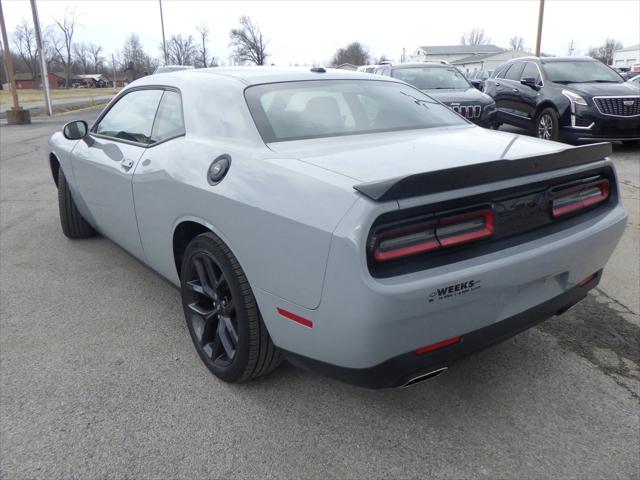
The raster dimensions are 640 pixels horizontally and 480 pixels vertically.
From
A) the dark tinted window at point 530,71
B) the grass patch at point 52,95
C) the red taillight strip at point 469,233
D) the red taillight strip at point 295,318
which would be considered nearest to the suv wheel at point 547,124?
Answer: the dark tinted window at point 530,71

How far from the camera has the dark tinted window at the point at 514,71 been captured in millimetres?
11211

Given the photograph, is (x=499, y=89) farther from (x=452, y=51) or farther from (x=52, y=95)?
(x=452, y=51)

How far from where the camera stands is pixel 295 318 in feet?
6.90

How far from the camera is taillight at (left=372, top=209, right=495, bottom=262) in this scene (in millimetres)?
1900

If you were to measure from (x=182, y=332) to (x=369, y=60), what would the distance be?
9405cm

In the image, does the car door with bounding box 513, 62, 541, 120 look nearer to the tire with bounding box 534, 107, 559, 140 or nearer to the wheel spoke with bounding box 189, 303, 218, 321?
the tire with bounding box 534, 107, 559, 140

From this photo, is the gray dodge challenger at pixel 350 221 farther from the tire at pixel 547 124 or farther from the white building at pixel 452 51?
the white building at pixel 452 51

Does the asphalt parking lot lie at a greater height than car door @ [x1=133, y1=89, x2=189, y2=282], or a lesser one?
lesser

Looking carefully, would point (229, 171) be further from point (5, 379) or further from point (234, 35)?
point (234, 35)

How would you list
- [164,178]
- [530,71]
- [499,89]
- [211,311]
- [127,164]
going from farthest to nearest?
[499,89], [530,71], [127,164], [164,178], [211,311]

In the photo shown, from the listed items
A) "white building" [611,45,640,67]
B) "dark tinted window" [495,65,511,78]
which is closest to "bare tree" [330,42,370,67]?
"white building" [611,45,640,67]

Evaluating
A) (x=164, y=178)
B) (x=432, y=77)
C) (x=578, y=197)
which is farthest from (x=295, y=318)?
(x=432, y=77)

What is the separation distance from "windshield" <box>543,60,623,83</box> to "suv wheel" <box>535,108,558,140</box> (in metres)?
0.72

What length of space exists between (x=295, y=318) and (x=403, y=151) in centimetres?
90
